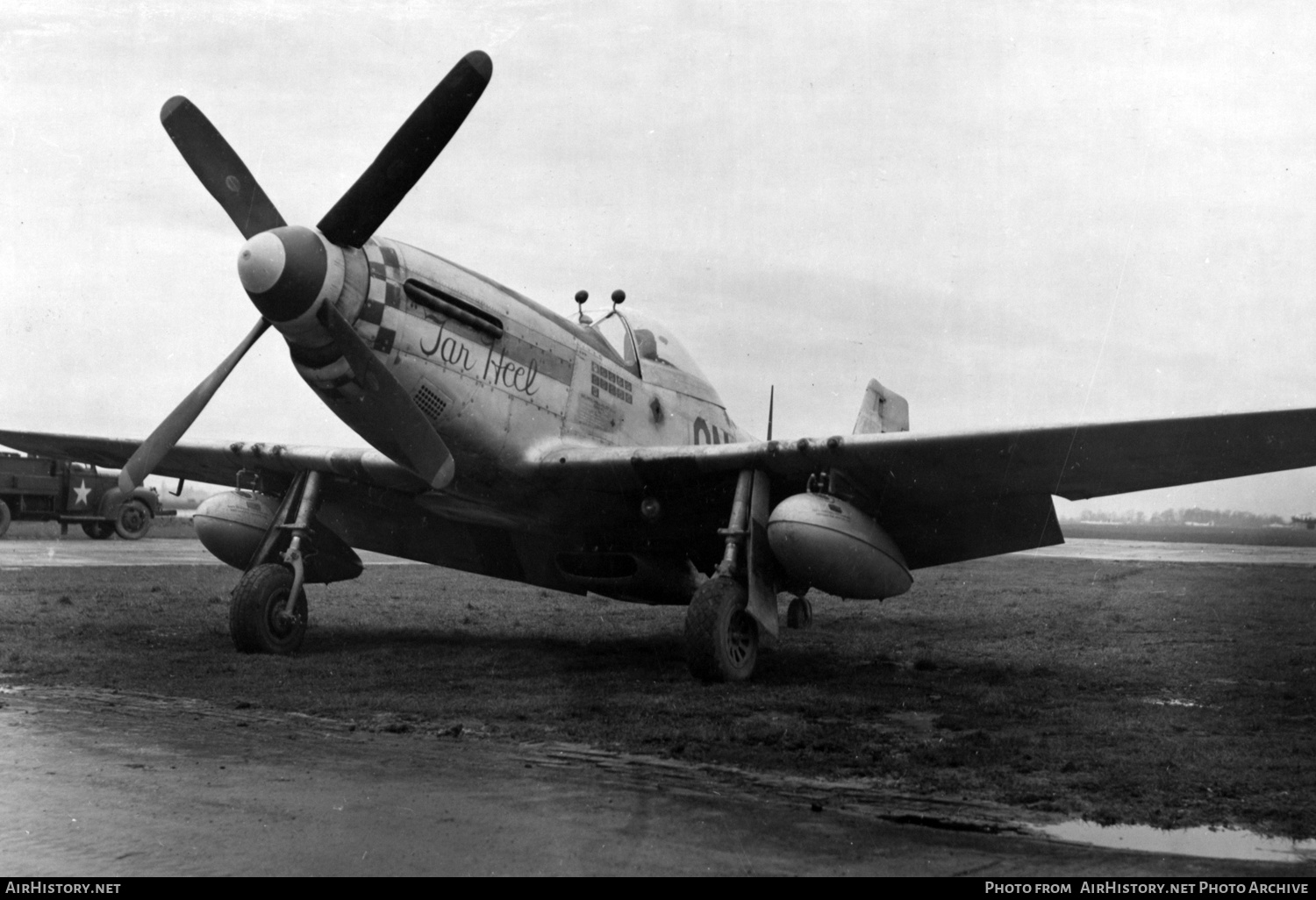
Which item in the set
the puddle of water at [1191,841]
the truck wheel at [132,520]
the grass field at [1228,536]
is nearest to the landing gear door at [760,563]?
the puddle of water at [1191,841]

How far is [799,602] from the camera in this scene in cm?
1266

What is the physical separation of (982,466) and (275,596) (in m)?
5.62

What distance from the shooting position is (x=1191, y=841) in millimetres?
3969

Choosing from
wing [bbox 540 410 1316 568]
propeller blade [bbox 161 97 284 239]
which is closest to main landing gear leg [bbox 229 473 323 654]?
wing [bbox 540 410 1316 568]

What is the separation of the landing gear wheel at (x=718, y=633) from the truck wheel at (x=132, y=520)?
25.1 metres

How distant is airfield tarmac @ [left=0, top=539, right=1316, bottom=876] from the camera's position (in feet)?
11.6

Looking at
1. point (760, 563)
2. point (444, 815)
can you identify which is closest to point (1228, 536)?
point (760, 563)

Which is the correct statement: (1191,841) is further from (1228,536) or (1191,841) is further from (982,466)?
(1228,536)

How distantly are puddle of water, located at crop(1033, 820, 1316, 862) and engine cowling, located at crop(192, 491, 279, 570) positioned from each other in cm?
809

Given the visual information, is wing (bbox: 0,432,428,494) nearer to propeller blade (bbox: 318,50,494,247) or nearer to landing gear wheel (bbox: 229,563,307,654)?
landing gear wheel (bbox: 229,563,307,654)

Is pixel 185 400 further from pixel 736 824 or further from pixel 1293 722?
pixel 1293 722

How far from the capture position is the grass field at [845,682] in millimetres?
5203

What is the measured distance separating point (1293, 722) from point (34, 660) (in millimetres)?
8301

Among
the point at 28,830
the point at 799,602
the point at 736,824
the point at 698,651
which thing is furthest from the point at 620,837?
the point at 799,602
